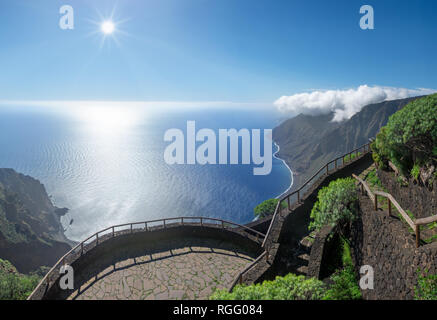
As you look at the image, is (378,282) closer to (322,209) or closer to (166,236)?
(322,209)

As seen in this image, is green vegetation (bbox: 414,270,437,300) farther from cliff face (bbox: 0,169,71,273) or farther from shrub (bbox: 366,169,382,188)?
cliff face (bbox: 0,169,71,273)

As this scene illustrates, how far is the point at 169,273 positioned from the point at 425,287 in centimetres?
733

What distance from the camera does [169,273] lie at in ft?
30.5

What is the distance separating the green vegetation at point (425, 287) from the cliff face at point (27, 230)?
65616 millimetres

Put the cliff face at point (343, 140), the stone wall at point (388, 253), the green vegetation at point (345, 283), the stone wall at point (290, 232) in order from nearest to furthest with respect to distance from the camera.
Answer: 1. the stone wall at point (388, 253)
2. the green vegetation at point (345, 283)
3. the stone wall at point (290, 232)
4. the cliff face at point (343, 140)

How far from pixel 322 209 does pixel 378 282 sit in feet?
9.63

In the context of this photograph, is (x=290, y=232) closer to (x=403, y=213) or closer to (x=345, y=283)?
(x=345, y=283)

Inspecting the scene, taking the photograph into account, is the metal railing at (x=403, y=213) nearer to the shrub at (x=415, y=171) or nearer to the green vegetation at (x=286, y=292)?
the shrub at (x=415, y=171)

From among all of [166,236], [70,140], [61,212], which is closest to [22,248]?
[61,212]

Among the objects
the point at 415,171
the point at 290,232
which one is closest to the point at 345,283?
the point at 290,232

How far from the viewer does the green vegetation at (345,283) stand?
6.68m

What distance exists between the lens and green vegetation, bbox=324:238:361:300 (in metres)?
6.68

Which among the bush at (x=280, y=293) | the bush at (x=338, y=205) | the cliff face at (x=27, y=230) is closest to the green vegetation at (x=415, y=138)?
the bush at (x=338, y=205)

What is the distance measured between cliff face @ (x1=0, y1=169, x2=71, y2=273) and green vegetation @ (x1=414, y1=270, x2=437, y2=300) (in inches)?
2583
